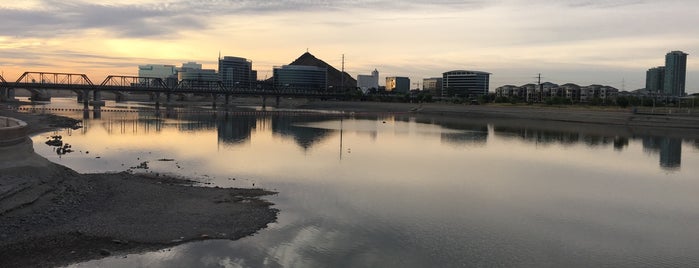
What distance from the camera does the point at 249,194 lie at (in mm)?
17719

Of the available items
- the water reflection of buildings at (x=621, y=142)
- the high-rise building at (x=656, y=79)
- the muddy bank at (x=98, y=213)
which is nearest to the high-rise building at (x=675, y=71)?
the high-rise building at (x=656, y=79)

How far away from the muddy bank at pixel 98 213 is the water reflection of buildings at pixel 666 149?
26142 millimetres

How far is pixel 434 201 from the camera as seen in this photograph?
59.4ft

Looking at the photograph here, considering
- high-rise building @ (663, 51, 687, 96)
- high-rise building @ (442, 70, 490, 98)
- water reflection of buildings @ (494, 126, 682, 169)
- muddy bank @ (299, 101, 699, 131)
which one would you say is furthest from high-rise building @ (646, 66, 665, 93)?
water reflection of buildings @ (494, 126, 682, 169)

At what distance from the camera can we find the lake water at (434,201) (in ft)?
39.7

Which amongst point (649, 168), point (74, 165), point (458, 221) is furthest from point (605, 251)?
point (74, 165)

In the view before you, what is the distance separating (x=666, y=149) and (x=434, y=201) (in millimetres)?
30320

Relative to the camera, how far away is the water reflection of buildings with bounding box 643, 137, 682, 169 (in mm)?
31481

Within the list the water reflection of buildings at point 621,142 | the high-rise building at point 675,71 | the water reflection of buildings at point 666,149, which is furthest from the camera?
the high-rise building at point 675,71

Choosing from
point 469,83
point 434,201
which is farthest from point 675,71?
point 434,201

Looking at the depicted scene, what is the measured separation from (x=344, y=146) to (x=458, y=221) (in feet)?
72.0

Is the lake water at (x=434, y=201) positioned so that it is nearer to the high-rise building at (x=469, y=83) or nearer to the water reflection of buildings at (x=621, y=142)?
the water reflection of buildings at (x=621, y=142)

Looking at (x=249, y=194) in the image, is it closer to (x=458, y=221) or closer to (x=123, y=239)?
(x=123, y=239)

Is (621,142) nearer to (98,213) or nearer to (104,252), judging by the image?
(98,213)
